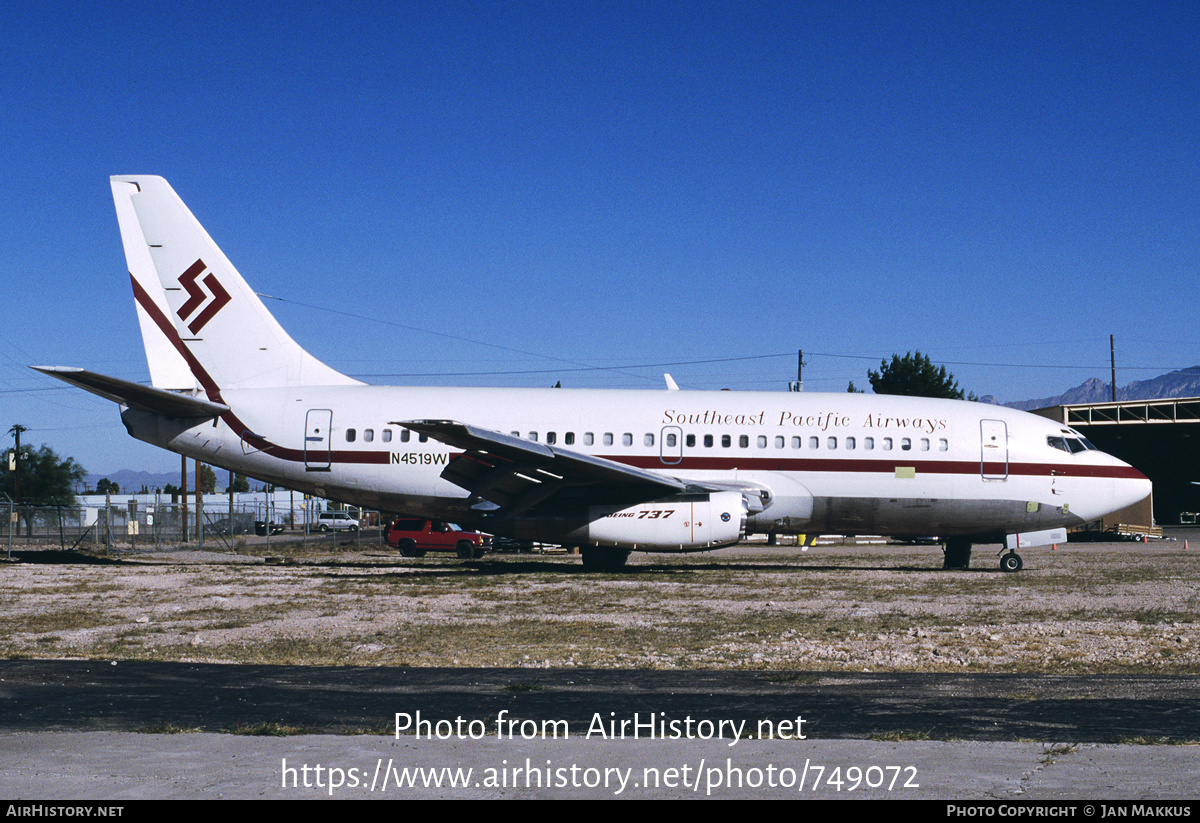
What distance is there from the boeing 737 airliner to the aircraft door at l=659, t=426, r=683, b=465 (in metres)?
0.03

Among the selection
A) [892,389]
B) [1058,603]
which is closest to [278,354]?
[1058,603]

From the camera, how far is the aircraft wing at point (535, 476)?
20.8 m

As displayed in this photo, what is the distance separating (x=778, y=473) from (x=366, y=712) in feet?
57.2

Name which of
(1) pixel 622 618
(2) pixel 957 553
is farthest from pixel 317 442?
(2) pixel 957 553

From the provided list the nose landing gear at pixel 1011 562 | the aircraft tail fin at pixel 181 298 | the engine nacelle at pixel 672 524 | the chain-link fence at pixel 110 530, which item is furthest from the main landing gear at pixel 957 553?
the chain-link fence at pixel 110 530

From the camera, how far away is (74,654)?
10.6 m

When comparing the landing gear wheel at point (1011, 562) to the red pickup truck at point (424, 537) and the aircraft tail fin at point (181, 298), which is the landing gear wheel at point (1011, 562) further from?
the red pickup truck at point (424, 537)

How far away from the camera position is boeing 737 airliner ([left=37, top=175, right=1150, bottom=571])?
934 inches

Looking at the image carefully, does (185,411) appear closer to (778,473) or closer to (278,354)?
(278,354)

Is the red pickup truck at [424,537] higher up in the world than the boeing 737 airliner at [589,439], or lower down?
lower down

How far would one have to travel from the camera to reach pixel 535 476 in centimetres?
2225

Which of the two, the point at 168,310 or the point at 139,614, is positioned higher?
the point at 168,310

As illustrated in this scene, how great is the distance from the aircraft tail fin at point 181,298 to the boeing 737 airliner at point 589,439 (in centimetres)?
4

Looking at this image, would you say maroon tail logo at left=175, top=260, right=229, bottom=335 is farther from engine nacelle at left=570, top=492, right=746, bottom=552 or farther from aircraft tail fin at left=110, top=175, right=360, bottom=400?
engine nacelle at left=570, top=492, right=746, bottom=552
